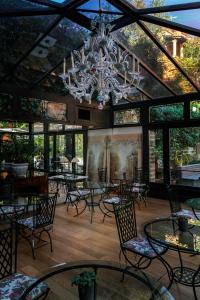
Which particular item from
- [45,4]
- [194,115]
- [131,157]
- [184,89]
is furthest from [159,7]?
[131,157]

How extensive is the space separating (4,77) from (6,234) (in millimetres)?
4408

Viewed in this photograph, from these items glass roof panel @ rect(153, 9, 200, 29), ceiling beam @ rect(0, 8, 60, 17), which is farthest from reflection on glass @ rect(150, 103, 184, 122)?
ceiling beam @ rect(0, 8, 60, 17)

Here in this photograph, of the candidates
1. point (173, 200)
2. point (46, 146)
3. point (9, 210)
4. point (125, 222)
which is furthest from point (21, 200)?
point (46, 146)

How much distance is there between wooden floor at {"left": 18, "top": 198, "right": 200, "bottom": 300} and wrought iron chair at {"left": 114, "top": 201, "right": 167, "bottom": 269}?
0.43 m

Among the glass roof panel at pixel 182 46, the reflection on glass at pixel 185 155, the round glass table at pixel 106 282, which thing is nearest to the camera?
the round glass table at pixel 106 282

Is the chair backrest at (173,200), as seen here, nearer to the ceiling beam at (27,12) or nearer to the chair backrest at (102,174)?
the ceiling beam at (27,12)

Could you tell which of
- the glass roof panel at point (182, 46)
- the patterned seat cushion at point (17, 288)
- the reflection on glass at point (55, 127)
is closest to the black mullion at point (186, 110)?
the glass roof panel at point (182, 46)

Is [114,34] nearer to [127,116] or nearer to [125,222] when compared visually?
[127,116]

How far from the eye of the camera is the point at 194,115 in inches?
263

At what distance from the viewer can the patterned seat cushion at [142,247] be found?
268 cm

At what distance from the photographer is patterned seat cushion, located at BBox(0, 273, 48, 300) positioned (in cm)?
181

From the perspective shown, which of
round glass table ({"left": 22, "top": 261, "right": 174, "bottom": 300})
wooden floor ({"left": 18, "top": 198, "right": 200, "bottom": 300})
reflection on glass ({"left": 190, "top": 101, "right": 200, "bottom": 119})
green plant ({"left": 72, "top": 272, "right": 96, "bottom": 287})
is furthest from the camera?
reflection on glass ({"left": 190, "top": 101, "right": 200, "bottom": 119})

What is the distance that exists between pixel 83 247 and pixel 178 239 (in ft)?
5.89

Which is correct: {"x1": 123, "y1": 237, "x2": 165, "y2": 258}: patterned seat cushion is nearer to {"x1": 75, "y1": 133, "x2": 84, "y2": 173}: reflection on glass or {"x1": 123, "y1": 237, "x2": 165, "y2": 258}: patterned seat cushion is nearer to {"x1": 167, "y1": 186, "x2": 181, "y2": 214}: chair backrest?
{"x1": 167, "y1": 186, "x2": 181, "y2": 214}: chair backrest
